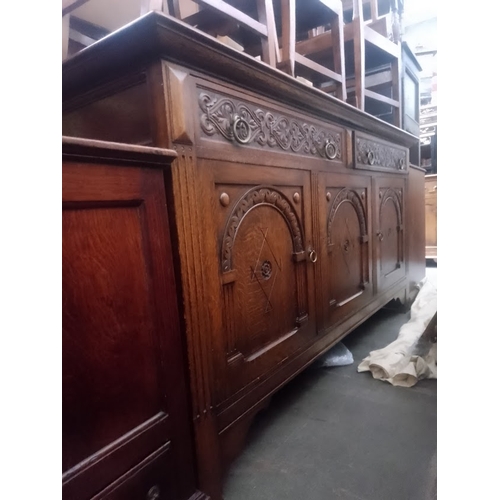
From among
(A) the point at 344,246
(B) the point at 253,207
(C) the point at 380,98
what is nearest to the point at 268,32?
(B) the point at 253,207

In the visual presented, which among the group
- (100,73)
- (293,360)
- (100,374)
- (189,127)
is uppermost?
(100,73)

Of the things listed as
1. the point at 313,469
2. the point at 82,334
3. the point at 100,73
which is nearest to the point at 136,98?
the point at 100,73

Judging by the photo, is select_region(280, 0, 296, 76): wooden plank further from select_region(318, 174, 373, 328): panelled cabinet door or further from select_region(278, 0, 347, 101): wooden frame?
select_region(318, 174, 373, 328): panelled cabinet door

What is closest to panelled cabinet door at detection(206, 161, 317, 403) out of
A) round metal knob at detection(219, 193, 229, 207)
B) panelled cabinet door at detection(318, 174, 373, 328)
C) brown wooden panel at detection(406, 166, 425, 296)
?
round metal knob at detection(219, 193, 229, 207)

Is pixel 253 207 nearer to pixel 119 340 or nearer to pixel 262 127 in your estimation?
pixel 262 127

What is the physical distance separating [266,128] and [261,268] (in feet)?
1.21

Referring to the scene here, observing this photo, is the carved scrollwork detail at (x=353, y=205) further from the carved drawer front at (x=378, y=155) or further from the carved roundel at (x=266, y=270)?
the carved roundel at (x=266, y=270)

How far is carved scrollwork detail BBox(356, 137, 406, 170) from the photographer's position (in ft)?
4.74

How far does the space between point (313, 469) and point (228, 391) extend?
0.98 feet

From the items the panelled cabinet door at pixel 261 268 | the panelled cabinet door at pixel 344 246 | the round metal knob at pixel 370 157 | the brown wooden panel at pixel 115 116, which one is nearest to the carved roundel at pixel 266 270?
the panelled cabinet door at pixel 261 268

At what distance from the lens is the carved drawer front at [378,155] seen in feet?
4.67

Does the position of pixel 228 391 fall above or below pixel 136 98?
below
